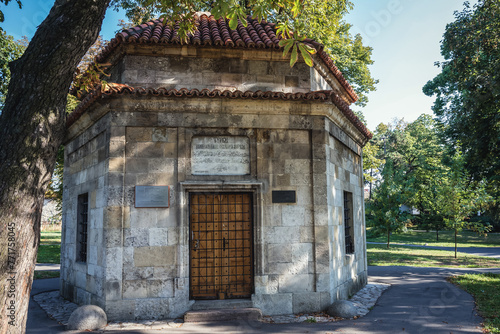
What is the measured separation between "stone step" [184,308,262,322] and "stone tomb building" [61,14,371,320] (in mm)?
243

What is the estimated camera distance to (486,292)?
923cm

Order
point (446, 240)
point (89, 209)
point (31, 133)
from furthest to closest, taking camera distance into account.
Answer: point (446, 240), point (89, 209), point (31, 133)

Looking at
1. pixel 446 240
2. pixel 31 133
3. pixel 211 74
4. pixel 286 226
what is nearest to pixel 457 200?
pixel 446 240

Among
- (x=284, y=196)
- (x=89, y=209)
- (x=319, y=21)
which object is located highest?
(x=319, y=21)

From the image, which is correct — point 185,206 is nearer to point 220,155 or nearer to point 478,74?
point 220,155

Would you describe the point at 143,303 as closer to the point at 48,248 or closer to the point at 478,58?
the point at 478,58

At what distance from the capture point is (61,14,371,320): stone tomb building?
706 centimetres

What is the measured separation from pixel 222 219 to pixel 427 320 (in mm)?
4203

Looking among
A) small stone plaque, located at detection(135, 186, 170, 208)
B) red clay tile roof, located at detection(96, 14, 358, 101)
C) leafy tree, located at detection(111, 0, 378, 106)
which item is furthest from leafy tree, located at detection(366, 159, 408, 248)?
small stone plaque, located at detection(135, 186, 170, 208)

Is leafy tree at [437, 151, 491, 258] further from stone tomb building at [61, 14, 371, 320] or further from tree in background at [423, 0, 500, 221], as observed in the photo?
stone tomb building at [61, 14, 371, 320]

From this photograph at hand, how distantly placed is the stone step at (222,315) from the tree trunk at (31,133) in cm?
340

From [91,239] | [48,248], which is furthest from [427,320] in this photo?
[48,248]

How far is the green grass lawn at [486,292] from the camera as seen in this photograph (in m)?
6.79

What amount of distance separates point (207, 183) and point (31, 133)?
12.3 ft
